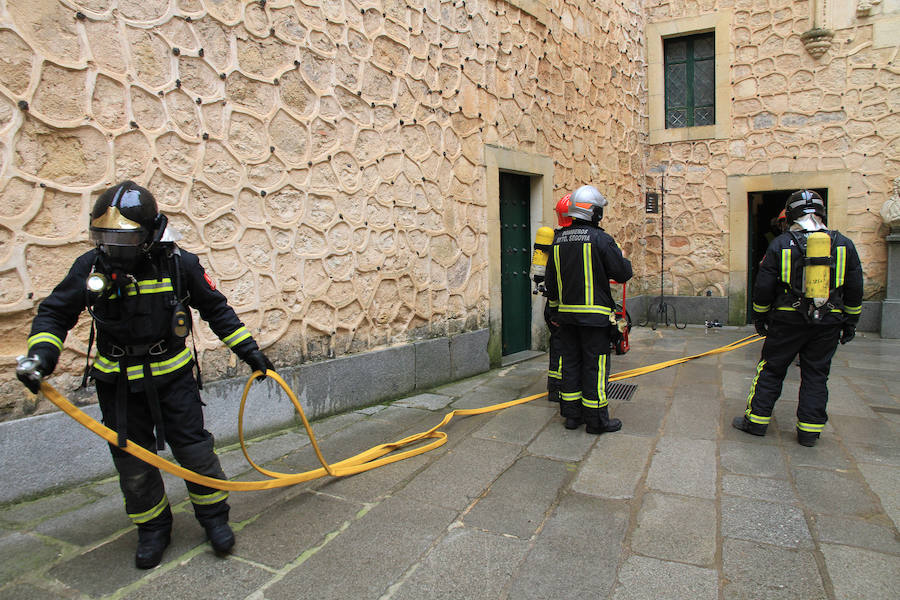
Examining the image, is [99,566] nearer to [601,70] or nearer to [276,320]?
[276,320]

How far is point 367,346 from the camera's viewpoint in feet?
17.1

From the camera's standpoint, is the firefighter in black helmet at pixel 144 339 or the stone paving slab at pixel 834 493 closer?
the firefighter in black helmet at pixel 144 339

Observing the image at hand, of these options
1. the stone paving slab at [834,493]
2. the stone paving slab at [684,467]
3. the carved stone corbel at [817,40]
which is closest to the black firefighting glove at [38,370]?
the stone paving slab at [684,467]

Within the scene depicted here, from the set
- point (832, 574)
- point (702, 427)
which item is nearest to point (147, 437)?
point (832, 574)

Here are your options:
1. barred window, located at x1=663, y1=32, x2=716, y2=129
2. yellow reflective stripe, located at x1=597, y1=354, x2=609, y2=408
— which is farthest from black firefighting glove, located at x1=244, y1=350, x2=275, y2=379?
barred window, located at x1=663, y1=32, x2=716, y2=129

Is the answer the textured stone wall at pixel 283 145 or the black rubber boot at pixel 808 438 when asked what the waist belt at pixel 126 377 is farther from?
the black rubber boot at pixel 808 438

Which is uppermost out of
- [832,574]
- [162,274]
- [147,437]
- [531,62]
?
[531,62]

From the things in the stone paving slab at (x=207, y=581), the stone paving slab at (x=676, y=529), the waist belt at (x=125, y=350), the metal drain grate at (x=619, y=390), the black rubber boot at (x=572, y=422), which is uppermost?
the waist belt at (x=125, y=350)

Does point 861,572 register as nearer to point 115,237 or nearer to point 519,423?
point 519,423

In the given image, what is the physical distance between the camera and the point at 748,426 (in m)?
4.30

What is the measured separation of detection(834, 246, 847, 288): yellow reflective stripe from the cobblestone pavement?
1187mm

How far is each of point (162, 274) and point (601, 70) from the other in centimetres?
827

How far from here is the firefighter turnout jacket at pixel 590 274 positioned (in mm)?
4273

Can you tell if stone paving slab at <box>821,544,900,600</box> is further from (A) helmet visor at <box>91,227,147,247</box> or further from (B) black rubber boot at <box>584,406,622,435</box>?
(A) helmet visor at <box>91,227,147,247</box>
